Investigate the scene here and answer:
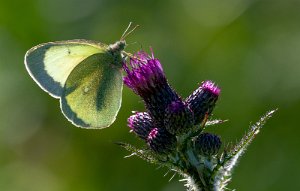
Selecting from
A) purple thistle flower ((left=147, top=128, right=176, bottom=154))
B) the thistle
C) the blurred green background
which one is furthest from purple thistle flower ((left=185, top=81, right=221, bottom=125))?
the blurred green background

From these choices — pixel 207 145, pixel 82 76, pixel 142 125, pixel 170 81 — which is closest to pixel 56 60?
pixel 82 76

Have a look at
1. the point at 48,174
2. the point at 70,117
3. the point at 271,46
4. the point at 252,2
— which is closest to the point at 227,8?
the point at 252,2

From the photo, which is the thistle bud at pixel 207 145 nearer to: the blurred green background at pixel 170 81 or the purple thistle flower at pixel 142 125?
the purple thistle flower at pixel 142 125

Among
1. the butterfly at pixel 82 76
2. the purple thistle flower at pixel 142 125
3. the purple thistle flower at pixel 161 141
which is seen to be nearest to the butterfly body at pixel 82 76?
the butterfly at pixel 82 76

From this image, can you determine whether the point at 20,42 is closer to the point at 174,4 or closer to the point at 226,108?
the point at 174,4

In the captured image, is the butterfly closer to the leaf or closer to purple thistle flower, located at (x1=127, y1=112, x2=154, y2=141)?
purple thistle flower, located at (x1=127, y1=112, x2=154, y2=141)
